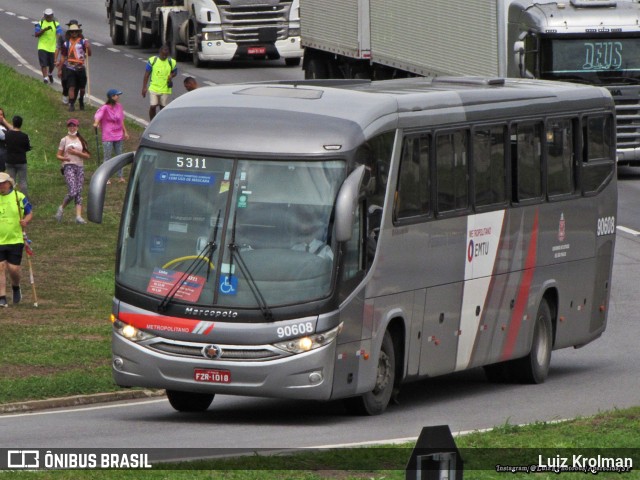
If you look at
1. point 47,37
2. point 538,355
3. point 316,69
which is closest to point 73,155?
point 538,355

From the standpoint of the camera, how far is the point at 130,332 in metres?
15.1

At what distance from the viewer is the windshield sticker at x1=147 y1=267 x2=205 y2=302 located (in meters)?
14.8

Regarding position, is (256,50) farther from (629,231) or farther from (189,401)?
(189,401)

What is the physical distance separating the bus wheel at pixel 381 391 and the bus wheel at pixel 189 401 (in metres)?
1.49

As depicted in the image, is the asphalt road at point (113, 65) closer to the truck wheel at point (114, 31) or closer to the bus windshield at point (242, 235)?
the truck wheel at point (114, 31)

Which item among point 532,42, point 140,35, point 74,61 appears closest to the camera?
point 532,42

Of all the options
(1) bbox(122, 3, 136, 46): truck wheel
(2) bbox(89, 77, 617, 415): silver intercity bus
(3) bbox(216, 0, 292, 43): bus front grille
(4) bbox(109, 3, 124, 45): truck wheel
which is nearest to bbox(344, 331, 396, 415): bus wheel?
(2) bbox(89, 77, 617, 415): silver intercity bus

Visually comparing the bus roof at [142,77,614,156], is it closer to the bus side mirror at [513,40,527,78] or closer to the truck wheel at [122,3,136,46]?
the bus side mirror at [513,40,527,78]

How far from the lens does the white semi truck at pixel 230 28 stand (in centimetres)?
4806

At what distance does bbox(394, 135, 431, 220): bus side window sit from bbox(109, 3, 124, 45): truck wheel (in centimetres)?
4138

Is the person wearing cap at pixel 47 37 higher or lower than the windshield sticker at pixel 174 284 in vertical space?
lower

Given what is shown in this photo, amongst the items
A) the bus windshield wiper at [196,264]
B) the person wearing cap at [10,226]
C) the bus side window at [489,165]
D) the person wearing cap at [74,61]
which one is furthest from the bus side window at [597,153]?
the person wearing cap at [74,61]

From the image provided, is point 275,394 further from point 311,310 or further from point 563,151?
point 563,151

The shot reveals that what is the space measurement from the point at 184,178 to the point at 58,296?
9.16m
